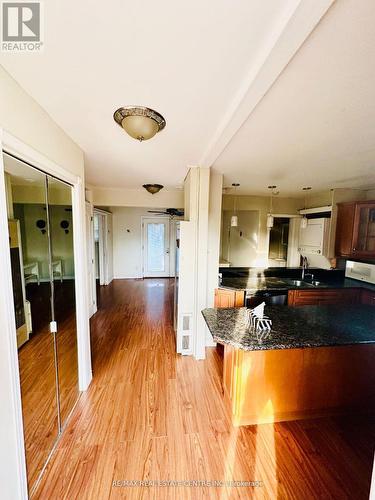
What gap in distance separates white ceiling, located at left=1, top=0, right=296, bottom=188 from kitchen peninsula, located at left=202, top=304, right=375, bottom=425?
1.62 m

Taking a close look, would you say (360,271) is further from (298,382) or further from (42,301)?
(42,301)

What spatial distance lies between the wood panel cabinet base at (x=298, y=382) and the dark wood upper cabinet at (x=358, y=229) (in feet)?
6.23

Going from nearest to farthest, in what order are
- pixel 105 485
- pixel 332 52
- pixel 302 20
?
pixel 302 20 → pixel 332 52 → pixel 105 485

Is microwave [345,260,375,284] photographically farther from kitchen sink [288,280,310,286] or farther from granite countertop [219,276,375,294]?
kitchen sink [288,280,310,286]

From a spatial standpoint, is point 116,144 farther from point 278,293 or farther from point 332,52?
point 278,293

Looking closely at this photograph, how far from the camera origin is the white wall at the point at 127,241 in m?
6.59

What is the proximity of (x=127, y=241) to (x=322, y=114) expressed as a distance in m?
6.04

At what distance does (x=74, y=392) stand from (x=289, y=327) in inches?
83.0

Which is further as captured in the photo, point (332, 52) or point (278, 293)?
point (278, 293)

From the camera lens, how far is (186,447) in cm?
159

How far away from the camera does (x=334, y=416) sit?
1.90 metres

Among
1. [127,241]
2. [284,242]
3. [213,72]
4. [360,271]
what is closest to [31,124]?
[213,72]

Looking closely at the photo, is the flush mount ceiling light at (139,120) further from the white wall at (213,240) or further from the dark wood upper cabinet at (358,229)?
the dark wood upper cabinet at (358,229)

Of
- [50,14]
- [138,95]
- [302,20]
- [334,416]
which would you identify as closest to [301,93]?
[302,20]
